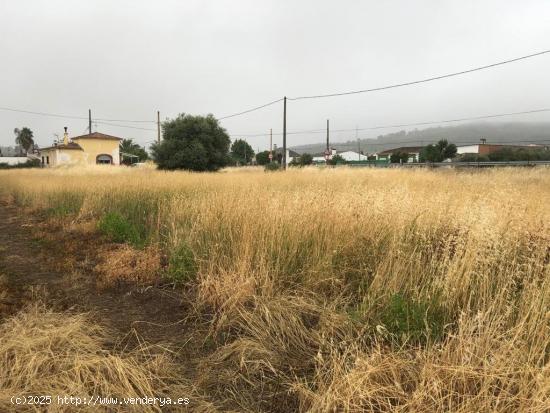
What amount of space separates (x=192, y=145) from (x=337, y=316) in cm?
3049

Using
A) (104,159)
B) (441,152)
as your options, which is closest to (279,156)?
(441,152)

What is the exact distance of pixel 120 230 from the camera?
22.5 ft

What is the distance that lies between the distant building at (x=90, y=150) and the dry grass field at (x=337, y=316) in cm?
4536

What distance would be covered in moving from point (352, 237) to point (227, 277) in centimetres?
137

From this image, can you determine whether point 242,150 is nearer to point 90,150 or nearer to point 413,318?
point 90,150

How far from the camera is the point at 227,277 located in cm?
353

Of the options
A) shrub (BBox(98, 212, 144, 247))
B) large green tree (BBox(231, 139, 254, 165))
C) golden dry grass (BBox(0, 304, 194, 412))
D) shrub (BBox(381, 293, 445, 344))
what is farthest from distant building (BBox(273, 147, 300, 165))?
golden dry grass (BBox(0, 304, 194, 412))

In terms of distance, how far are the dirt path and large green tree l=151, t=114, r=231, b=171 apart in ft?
85.0

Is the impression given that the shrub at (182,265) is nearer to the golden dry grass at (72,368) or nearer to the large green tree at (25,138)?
the golden dry grass at (72,368)

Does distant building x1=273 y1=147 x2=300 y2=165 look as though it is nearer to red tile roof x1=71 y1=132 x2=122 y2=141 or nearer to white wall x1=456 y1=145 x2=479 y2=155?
red tile roof x1=71 y1=132 x2=122 y2=141

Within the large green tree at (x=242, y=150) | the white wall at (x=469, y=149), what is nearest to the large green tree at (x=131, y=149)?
the large green tree at (x=242, y=150)

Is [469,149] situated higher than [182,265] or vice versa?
[469,149]

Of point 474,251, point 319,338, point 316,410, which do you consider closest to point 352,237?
point 474,251

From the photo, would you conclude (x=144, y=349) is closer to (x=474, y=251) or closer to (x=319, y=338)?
(x=319, y=338)
